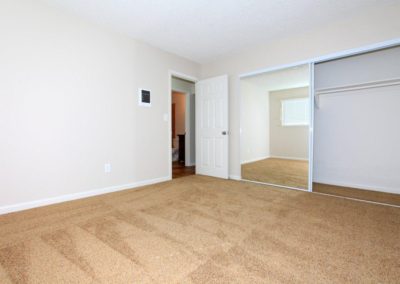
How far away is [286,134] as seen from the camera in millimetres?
5293

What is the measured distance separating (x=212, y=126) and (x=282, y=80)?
2.04 metres

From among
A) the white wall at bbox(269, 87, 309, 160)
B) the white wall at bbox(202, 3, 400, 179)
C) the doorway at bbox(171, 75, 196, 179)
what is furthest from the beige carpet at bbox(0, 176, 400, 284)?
the white wall at bbox(269, 87, 309, 160)

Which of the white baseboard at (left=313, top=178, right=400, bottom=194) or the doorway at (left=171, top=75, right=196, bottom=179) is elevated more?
the doorway at (left=171, top=75, right=196, bottom=179)

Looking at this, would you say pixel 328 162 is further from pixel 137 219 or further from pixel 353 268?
pixel 137 219

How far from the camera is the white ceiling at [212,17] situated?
2254mm

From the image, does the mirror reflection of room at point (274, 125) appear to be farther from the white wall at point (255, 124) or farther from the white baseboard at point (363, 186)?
the white baseboard at point (363, 186)

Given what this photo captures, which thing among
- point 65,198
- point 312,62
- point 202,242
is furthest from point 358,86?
→ point 65,198

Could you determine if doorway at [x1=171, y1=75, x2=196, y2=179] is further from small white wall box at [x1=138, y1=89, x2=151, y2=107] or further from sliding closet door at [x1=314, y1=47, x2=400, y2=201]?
sliding closet door at [x1=314, y1=47, x2=400, y2=201]

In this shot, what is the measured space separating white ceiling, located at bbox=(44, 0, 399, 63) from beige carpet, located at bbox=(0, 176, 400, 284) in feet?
7.80

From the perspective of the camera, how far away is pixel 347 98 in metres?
3.12

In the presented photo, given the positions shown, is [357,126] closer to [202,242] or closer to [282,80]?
[282,80]

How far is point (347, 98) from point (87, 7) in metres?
3.93

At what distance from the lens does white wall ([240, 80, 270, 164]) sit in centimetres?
522

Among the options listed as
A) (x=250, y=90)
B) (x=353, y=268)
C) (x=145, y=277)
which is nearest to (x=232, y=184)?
(x=353, y=268)
